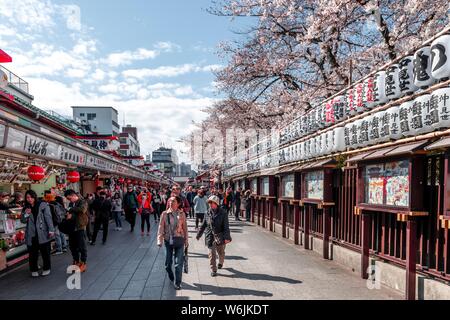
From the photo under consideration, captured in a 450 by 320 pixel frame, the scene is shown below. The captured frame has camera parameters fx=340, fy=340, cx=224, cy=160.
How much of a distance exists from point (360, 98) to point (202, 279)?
17.2 feet

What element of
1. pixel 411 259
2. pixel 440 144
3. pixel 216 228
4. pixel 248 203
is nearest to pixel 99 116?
pixel 248 203

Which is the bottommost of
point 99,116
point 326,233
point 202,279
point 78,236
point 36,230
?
point 202,279

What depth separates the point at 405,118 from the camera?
5879 mm

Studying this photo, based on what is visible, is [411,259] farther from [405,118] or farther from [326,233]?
[326,233]

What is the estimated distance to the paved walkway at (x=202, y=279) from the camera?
6.24 meters

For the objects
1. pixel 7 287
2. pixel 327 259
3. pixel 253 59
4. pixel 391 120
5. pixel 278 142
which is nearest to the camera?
pixel 391 120

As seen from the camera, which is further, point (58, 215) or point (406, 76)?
point (58, 215)

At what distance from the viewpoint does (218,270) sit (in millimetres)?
8031

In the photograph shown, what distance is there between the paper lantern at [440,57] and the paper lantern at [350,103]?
279 centimetres

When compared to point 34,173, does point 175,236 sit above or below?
below

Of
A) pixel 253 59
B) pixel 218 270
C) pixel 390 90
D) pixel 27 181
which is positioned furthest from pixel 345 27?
pixel 27 181

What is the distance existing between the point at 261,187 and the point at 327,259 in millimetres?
8215

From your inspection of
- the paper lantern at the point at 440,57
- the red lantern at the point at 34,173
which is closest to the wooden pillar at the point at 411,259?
Answer: the paper lantern at the point at 440,57

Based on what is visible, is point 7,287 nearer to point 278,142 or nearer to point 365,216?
point 365,216
